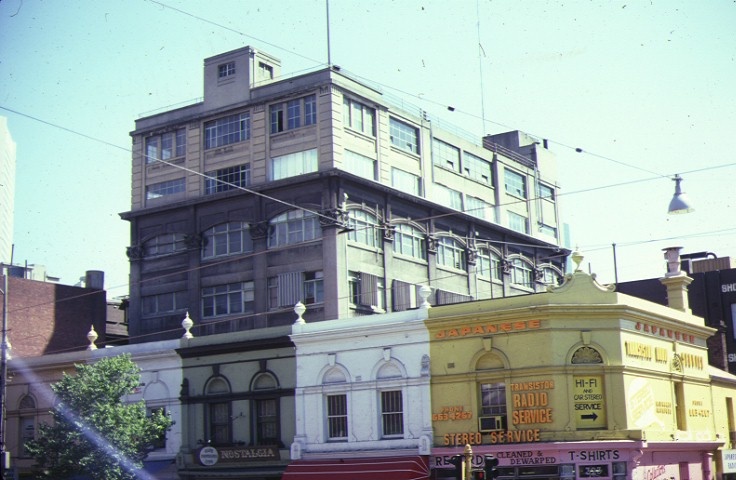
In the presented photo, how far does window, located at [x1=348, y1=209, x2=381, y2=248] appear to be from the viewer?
62250mm

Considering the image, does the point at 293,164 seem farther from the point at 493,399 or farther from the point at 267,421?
the point at 493,399

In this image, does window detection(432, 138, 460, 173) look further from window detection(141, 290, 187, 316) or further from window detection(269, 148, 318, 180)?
window detection(141, 290, 187, 316)

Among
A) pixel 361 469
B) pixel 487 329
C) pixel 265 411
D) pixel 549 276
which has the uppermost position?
pixel 549 276

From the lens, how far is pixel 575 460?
3581 cm

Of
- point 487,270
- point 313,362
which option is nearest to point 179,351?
point 313,362

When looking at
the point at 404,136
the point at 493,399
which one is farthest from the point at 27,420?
the point at 404,136

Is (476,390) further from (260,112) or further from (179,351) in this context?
Result: (260,112)

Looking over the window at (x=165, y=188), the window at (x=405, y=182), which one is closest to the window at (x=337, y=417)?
the window at (x=405, y=182)

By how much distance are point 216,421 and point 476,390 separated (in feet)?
41.5

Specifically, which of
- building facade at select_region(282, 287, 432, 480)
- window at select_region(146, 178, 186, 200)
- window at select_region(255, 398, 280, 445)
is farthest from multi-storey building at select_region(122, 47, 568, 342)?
building facade at select_region(282, 287, 432, 480)

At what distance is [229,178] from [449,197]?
15116 mm

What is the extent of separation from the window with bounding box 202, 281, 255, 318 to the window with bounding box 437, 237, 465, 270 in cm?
1268

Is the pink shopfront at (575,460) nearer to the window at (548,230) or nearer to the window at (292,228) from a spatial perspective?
the window at (292,228)

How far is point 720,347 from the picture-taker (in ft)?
171
